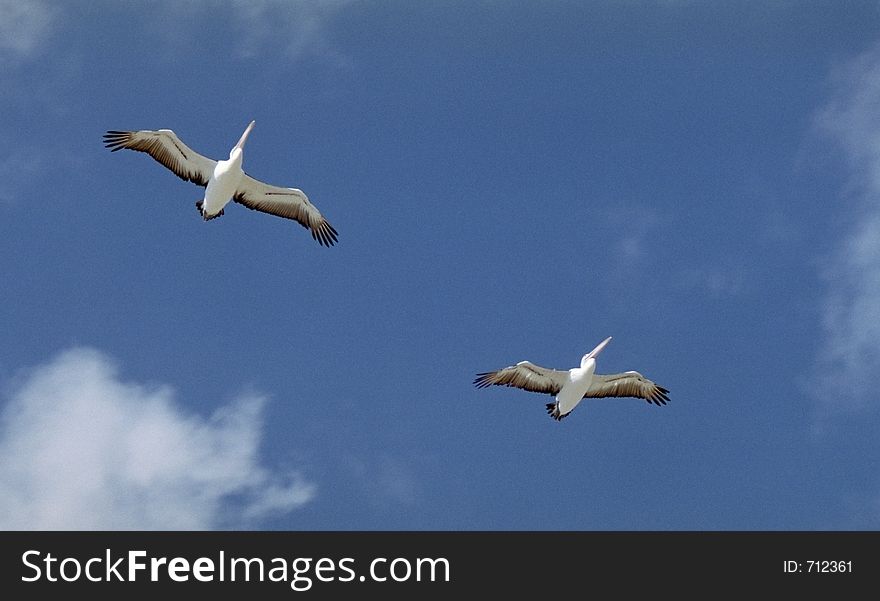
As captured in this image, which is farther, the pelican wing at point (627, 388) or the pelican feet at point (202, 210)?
the pelican wing at point (627, 388)

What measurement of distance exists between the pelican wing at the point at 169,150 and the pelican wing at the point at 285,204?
143cm

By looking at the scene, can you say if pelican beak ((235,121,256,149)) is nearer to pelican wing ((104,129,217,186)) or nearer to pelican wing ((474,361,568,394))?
pelican wing ((104,129,217,186))

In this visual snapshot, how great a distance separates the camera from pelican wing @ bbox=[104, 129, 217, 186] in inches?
1868

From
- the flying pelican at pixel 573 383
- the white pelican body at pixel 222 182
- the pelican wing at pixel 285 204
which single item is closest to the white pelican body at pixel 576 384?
the flying pelican at pixel 573 383

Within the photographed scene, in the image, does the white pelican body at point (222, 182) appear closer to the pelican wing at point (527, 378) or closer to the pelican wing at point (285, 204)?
the pelican wing at point (285, 204)

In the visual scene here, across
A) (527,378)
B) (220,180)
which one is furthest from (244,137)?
(527,378)

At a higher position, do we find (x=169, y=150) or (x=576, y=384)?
(x=169, y=150)

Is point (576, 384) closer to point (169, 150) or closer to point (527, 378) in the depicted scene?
point (527, 378)

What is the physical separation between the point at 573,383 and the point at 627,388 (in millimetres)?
2810

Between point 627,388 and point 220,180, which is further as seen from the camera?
point 627,388

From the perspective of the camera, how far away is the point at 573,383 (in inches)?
2056

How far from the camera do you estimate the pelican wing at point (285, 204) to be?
49781mm
